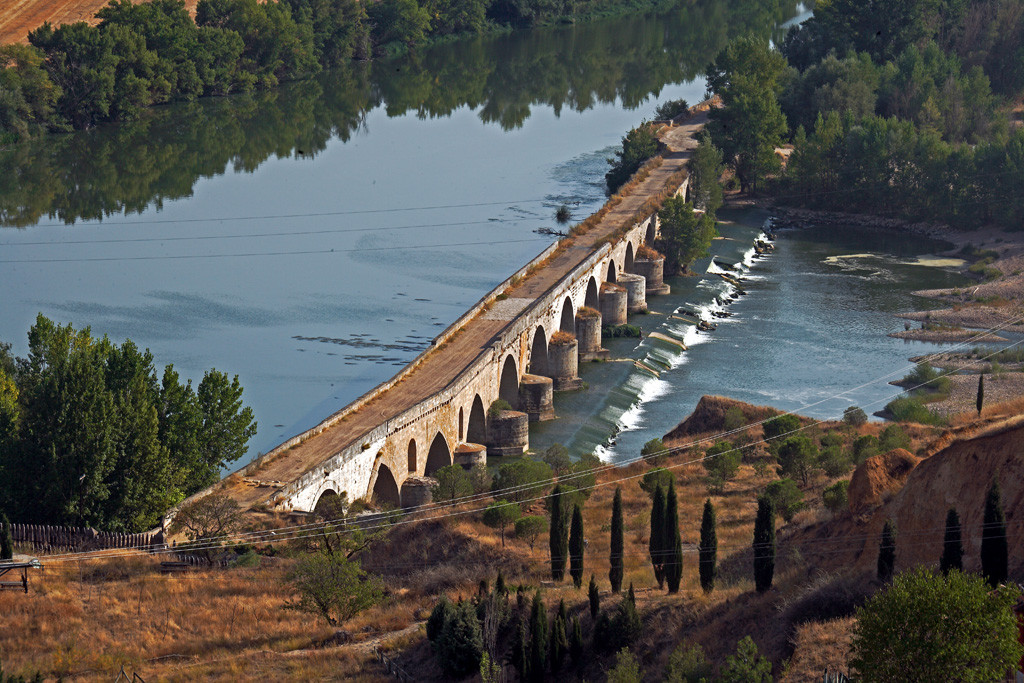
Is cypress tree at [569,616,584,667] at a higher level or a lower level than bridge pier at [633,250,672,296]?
lower

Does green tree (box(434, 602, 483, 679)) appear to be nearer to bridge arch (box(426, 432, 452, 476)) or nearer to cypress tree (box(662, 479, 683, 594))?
cypress tree (box(662, 479, 683, 594))

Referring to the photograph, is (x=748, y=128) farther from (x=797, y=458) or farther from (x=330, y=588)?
(x=330, y=588)

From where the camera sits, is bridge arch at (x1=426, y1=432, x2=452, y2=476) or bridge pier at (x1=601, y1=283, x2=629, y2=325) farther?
bridge pier at (x1=601, y1=283, x2=629, y2=325)

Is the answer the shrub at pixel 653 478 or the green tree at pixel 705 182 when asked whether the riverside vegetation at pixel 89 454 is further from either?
the green tree at pixel 705 182

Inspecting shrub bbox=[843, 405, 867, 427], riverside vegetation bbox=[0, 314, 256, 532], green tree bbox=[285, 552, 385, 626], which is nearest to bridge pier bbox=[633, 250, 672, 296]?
shrub bbox=[843, 405, 867, 427]

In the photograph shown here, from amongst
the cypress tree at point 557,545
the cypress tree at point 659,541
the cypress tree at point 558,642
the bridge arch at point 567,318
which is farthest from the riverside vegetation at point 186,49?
the cypress tree at point 558,642

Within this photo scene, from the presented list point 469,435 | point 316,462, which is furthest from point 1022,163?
point 316,462
